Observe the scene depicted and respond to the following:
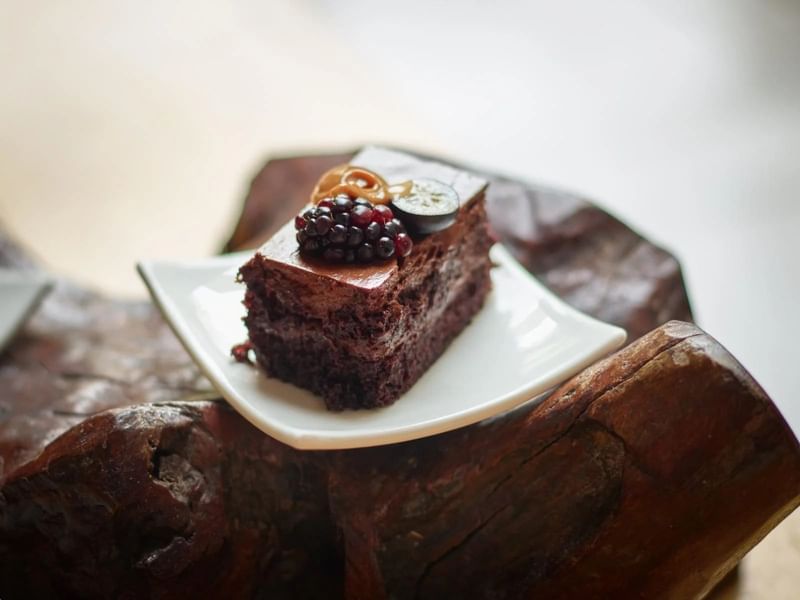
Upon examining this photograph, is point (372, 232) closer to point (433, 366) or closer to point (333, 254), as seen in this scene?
point (333, 254)

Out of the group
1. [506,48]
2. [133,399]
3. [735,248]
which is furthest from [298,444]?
[506,48]

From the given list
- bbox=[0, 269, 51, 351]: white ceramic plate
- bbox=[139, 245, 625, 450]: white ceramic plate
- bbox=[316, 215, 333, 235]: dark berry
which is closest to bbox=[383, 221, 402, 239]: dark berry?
bbox=[316, 215, 333, 235]: dark berry

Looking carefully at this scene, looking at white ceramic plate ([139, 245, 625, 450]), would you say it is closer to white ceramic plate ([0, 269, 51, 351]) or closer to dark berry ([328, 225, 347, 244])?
dark berry ([328, 225, 347, 244])

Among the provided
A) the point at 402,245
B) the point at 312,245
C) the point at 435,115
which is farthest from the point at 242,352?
the point at 435,115

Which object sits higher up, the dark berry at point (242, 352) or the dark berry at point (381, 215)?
the dark berry at point (381, 215)

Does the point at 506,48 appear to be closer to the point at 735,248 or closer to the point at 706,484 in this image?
the point at 735,248

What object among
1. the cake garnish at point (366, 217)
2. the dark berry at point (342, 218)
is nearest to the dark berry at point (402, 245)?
the cake garnish at point (366, 217)

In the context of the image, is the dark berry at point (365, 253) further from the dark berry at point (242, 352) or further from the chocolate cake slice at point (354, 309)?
the dark berry at point (242, 352)
